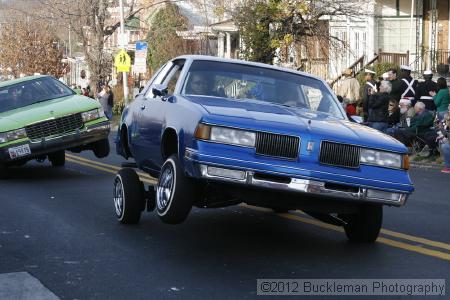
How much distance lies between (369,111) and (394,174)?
13.4 metres

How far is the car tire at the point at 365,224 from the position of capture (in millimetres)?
8852

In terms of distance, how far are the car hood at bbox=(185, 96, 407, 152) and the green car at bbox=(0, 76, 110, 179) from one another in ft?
21.7

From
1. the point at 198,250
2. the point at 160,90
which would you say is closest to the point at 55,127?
the point at 160,90

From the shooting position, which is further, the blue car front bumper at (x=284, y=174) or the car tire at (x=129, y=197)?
the car tire at (x=129, y=197)

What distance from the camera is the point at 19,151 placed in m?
14.9

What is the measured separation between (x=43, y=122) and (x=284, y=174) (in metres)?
8.21

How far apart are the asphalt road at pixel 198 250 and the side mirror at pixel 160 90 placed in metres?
1.43

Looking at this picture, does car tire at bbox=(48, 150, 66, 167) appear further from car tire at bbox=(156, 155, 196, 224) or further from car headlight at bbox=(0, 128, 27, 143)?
car tire at bbox=(156, 155, 196, 224)

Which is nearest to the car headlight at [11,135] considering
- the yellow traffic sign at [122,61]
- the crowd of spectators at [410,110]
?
the crowd of spectators at [410,110]

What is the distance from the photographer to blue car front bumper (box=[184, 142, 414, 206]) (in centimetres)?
771

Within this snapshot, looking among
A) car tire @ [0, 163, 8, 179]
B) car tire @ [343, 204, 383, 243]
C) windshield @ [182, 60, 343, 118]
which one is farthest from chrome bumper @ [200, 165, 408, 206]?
car tire @ [0, 163, 8, 179]

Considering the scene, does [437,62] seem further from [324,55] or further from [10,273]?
[10,273]

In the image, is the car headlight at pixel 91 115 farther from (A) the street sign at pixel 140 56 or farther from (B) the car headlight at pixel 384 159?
(A) the street sign at pixel 140 56

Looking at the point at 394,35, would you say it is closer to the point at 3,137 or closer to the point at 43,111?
the point at 43,111
